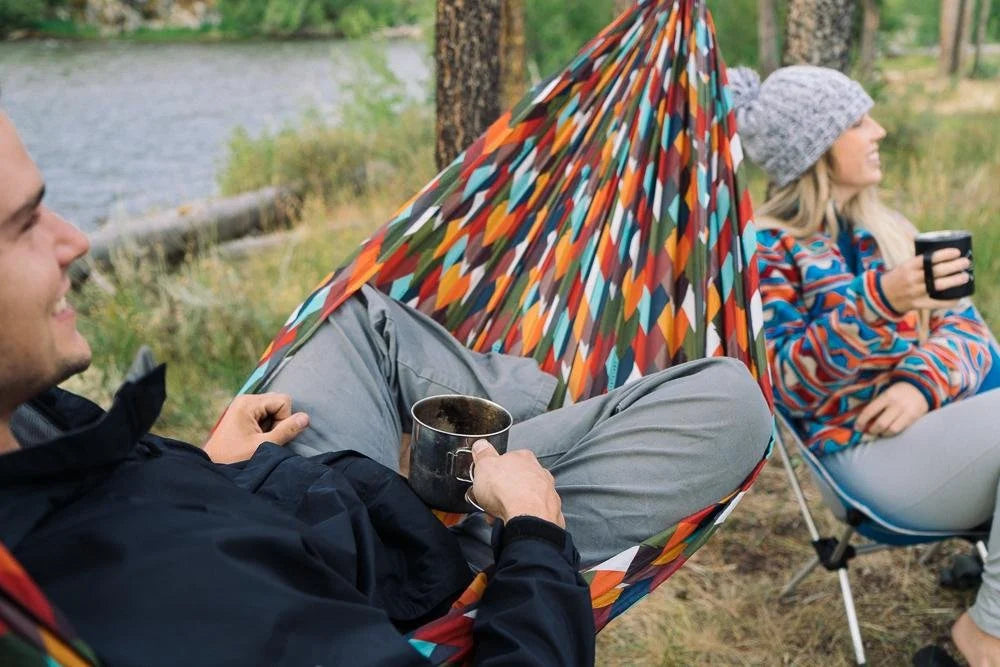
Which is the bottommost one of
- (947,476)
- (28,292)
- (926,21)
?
(926,21)

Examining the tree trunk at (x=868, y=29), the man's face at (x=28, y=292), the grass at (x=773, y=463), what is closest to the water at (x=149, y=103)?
the grass at (x=773, y=463)

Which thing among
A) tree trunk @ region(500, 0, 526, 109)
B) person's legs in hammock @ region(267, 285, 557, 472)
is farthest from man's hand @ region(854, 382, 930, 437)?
tree trunk @ region(500, 0, 526, 109)

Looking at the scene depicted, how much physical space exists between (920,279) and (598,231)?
2.18 ft

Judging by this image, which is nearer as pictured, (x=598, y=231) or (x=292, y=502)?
(x=292, y=502)

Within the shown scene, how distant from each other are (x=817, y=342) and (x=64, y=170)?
10769 millimetres

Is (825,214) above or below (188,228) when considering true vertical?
above

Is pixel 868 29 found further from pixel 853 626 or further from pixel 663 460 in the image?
pixel 663 460

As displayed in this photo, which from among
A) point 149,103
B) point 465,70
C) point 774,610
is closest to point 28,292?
point 774,610

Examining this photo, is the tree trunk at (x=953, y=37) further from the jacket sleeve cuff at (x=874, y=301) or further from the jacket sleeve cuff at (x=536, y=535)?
the jacket sleeve cuff at (x=536, y=535)

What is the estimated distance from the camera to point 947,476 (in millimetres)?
1934

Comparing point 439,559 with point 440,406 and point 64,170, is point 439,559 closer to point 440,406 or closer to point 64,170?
point 440,406

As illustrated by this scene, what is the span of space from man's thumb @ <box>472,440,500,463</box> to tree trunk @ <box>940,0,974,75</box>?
15885 millimetres

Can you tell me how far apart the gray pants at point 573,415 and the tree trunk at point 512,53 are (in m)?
3.77

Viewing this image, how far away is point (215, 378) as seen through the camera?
353 centimetres
